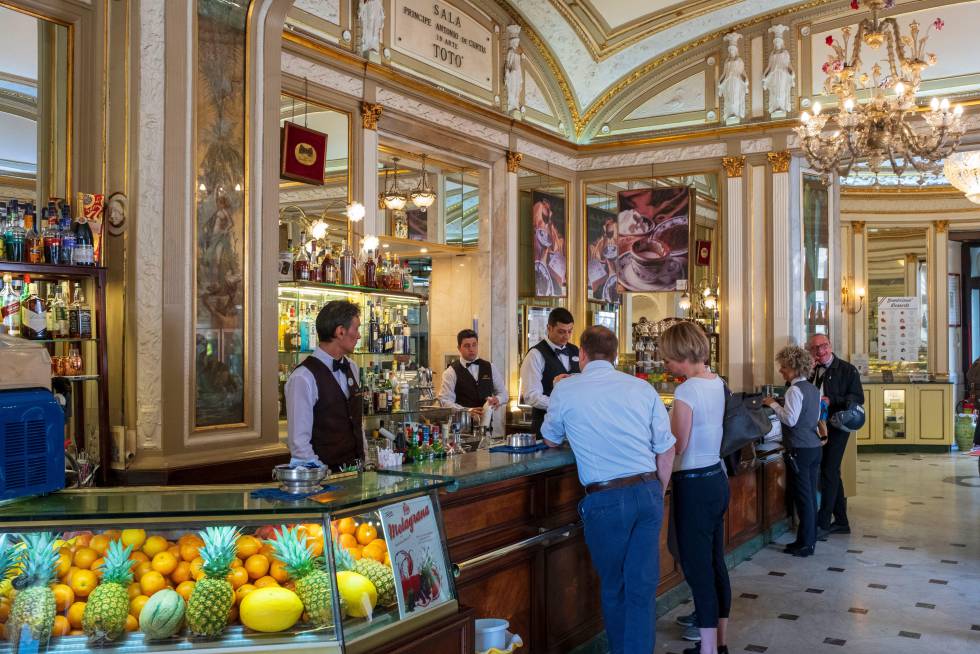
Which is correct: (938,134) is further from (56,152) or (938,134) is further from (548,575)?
(56,152)

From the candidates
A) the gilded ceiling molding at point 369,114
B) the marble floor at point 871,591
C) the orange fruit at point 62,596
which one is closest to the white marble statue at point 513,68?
the gilded ceiling molding at point 369,114

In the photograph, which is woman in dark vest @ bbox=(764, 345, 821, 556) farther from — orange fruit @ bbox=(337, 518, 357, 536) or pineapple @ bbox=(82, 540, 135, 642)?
pineapple @ bbox=(82, 540, 135, 642)

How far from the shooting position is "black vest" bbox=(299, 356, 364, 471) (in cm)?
409

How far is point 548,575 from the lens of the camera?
400 cm

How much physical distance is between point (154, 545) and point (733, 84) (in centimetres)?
916

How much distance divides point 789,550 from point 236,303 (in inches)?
180

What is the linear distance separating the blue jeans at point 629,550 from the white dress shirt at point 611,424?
0.34ft

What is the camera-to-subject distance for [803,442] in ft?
21.9

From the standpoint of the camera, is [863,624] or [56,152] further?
[863,624]

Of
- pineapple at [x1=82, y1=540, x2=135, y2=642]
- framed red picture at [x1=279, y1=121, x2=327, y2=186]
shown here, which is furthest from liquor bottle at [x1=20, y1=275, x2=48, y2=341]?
framed red picture at [x1=279, y1=121, x2=327, y2=186]

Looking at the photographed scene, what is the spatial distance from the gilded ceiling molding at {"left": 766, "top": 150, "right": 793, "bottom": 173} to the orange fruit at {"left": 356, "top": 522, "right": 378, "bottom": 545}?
333 inches

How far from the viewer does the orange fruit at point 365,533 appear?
2613 mm

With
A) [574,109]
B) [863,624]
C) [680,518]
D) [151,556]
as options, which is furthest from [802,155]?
[151,556]

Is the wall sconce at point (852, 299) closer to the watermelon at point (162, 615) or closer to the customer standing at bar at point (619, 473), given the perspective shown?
the customer standing at bar at point (619, 473)
